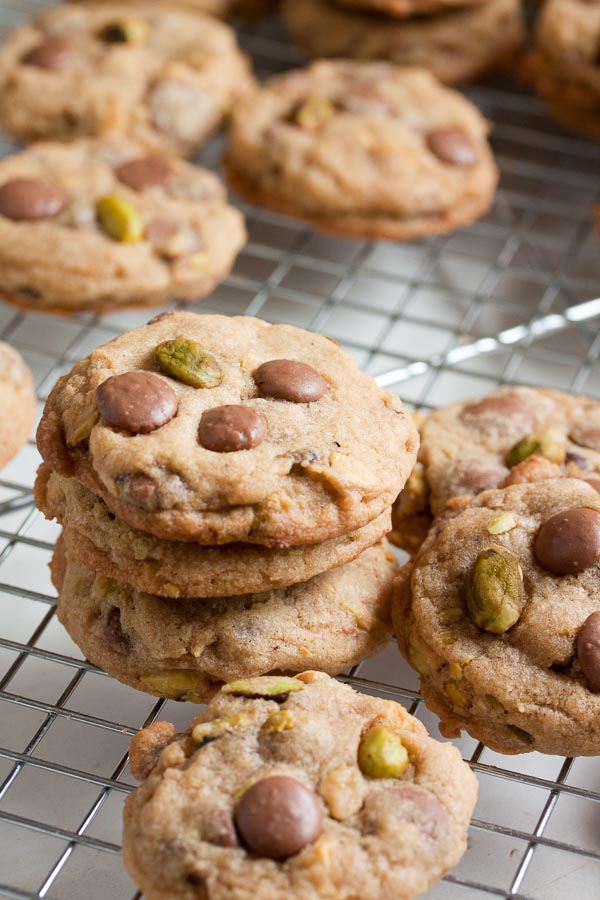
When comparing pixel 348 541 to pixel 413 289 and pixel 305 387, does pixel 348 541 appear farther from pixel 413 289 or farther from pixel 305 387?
pixel 413 289

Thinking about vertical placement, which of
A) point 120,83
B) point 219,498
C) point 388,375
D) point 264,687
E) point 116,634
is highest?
point 219,498

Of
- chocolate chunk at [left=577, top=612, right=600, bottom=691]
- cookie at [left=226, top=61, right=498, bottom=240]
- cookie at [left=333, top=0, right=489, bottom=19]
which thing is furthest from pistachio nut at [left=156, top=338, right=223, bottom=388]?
cookie at [left=333, top=0, right=489, bottom=19]

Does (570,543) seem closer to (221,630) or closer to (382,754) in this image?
(382,754)

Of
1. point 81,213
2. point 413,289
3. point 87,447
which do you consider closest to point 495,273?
point 413,289

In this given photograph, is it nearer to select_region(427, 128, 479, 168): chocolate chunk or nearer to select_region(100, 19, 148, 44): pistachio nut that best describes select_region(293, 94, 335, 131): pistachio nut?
select_region(427, 128, 479, 168): chocolate chunk

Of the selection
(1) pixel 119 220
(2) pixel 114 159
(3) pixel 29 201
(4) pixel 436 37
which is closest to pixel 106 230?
(1) pixel 119 220

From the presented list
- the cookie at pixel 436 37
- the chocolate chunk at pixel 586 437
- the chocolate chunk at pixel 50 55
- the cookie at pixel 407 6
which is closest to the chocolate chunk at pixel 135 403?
the chocolate chunk at pixel 586 437

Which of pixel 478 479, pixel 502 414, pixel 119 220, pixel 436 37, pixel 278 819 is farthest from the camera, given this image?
pixel 436 37
